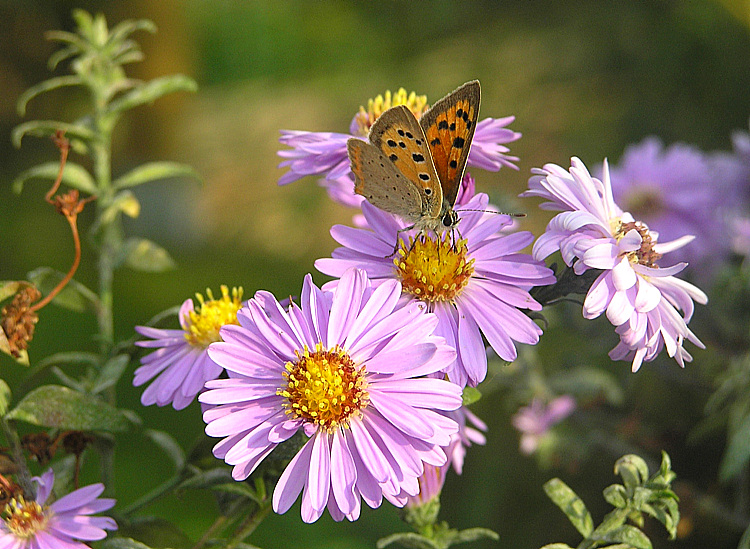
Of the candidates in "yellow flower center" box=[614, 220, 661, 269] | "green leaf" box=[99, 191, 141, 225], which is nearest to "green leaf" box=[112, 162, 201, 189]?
"green leaf" box=[99, 191, 141, 225]

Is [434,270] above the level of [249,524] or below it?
above

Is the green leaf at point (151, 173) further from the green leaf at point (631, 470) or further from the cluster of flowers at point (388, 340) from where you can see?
the green leaf at point (631, 470)

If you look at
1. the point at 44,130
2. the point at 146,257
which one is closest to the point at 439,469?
the point at 146,257

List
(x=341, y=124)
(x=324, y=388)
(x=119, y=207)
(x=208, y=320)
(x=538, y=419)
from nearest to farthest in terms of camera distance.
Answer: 1. (x=324, y=388)
2. (x=208, y=320)
3. (x=119, y=207)
4. (x=538, y=419)
5. (x=341, y=124)

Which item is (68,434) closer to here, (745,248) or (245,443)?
(245,443)

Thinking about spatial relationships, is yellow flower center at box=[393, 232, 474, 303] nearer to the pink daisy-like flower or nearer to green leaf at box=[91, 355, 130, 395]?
the pink daisy-like flower

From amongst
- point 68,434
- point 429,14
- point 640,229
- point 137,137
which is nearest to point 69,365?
point 68,434

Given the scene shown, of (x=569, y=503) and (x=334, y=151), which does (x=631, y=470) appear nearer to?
(x=569, y=503)
